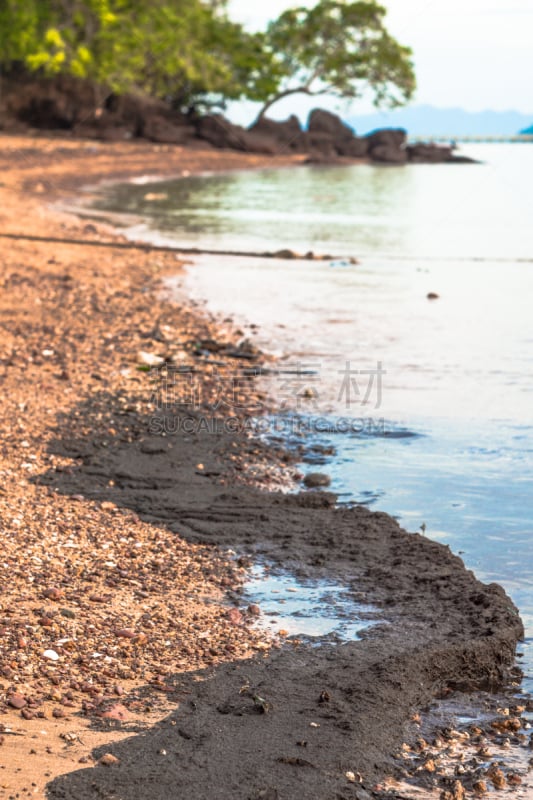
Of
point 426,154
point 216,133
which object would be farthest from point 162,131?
point 426,154

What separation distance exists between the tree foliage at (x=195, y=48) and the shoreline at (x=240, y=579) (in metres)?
29.6

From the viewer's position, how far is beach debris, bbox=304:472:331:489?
631cm

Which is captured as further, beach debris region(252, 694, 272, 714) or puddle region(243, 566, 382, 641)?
puddle region(243, 566, 382, 641)

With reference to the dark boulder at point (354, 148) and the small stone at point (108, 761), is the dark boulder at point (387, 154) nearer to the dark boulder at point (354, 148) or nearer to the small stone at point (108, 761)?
the dark boulder at point (354, 148)

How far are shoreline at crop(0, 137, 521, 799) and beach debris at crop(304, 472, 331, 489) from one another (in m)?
0.22

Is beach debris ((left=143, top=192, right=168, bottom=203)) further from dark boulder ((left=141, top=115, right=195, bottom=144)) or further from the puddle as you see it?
the puddle

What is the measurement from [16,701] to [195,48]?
173 feet

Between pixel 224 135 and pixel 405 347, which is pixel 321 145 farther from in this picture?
pixel 405 347

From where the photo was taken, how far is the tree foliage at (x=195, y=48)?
127 ft

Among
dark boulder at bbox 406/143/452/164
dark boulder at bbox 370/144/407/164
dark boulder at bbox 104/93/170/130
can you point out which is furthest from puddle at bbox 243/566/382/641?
dark boulder at bbox 406/143/452/164

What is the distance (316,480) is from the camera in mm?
6332

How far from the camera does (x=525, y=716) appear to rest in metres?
3.86

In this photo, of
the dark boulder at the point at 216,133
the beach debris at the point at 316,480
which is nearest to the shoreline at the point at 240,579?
the beach debris at the point at 316,480

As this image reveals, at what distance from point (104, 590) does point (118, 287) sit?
794 centimetres
